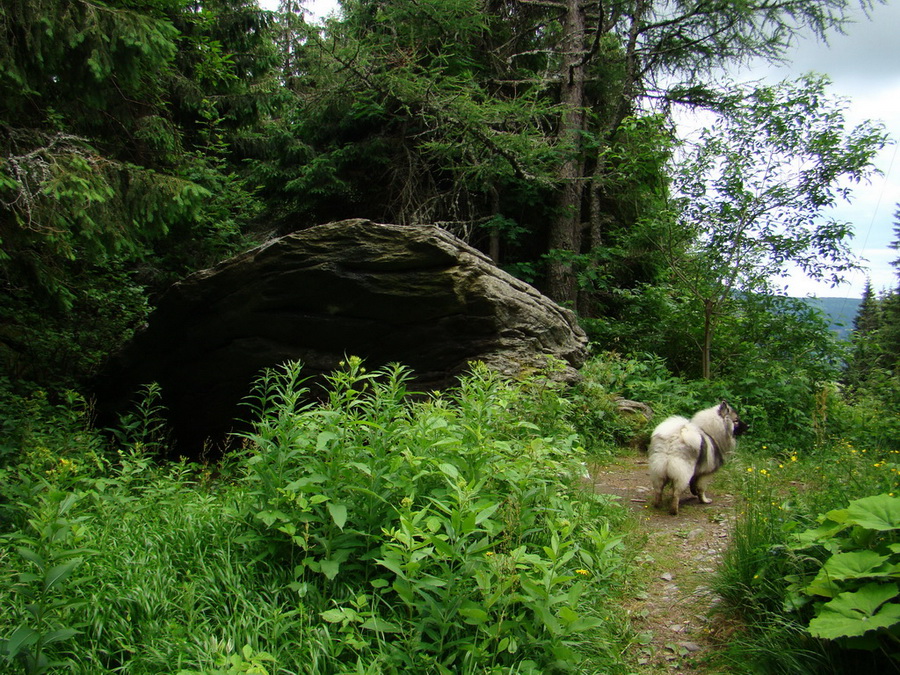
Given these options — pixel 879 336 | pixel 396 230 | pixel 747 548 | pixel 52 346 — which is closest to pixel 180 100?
pixel 52 346

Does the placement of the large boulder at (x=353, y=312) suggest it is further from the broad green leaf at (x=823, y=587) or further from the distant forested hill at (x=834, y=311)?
the distant forested hill at (x=834, y=311)

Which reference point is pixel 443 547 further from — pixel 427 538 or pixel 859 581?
pixel 859 581

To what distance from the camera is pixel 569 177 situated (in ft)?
37.3

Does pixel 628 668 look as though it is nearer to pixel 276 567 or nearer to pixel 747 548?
pixel 747 548

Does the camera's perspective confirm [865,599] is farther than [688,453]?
No

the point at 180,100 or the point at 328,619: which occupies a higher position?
the point at 180,100

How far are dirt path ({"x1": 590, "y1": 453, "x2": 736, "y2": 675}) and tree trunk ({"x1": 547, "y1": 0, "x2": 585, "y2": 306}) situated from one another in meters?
6.41

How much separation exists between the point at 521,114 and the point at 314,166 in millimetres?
4109

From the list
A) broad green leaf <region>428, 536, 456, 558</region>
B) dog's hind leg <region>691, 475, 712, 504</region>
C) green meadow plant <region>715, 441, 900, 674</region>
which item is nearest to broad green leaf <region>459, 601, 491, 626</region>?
broad green leaf <region>428, 536, 456, 558</region>

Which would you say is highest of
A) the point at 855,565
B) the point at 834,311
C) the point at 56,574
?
the point at 834,311

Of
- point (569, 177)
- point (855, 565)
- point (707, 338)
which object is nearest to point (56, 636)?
point (855, 565)

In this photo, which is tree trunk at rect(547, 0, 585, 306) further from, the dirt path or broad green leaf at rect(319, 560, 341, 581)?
broad green leaf at rect(319, 560, 341, 581)

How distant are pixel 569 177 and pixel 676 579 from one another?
30.3 feet

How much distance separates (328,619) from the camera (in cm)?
244
